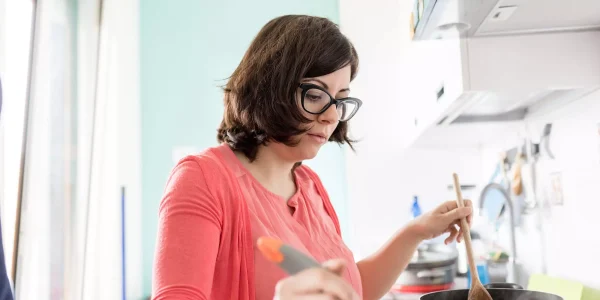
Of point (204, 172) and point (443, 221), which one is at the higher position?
point (204, 172)

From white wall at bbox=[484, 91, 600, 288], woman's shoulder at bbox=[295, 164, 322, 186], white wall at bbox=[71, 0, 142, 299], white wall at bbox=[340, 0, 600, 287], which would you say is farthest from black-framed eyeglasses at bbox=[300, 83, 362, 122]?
white wall at bbox=[71, 0, 142, 299]

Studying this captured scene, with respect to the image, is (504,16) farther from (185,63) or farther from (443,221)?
(185,63)

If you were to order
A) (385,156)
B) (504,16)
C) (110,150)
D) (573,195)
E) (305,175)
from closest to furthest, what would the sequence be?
(504,16), (305,175), (573,195), (110,150), (385,156)

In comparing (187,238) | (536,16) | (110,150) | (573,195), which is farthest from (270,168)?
(110,150)

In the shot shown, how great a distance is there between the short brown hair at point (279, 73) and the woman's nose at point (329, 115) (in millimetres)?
28

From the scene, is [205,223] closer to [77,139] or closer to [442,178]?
[77,139]

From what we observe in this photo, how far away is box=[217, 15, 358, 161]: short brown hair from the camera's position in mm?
914

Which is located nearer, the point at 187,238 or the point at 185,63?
the point at 187,238

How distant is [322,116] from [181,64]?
2023 mm

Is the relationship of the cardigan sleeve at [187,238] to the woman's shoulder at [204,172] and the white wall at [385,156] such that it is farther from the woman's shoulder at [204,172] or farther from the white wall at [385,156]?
the white wall at [385,156]

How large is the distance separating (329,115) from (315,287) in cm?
47

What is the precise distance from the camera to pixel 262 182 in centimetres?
99

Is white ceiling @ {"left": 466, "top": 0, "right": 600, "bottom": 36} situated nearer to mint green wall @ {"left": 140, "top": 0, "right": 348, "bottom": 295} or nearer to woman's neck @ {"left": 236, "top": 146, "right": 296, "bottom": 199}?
woman's neck @ {"left": 236, "top": 146, "right": 296, "bottom": 199}

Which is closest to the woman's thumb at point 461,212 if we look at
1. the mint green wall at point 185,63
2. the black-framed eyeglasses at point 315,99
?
the black-framed eyeglasses at point 315,99
